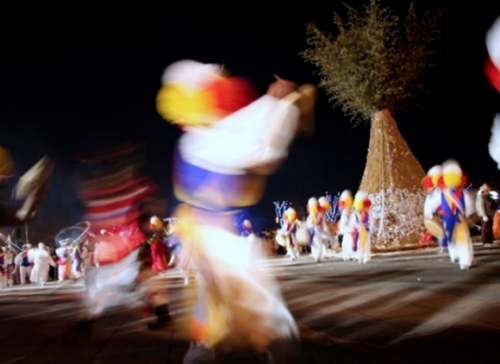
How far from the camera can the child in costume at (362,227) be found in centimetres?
1197

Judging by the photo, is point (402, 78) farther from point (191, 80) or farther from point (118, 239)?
point (191, 80)

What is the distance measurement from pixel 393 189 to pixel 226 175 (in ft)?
35.6

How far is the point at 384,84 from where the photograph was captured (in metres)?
14.0

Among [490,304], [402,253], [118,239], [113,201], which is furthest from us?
[402,253]

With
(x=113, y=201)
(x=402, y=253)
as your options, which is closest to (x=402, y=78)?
(x=402, y=253)

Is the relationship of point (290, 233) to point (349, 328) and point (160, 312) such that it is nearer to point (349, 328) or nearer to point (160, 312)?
point (160, 312)

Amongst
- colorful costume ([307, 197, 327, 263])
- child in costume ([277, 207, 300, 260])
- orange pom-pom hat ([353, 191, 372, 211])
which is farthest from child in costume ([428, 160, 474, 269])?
child in costume ([277, 207, 300, 260])

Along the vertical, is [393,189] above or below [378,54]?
below

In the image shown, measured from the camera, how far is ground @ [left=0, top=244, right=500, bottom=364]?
3.42 m

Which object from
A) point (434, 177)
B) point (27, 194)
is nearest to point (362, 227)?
point (434, 177)

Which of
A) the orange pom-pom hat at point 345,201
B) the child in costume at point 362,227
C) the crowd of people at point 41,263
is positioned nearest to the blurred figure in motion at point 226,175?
the child in costume at point 362,227

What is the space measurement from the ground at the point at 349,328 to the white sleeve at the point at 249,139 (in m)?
1.42

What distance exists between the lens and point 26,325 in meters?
6.18

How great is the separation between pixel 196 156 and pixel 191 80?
0.55 meters
